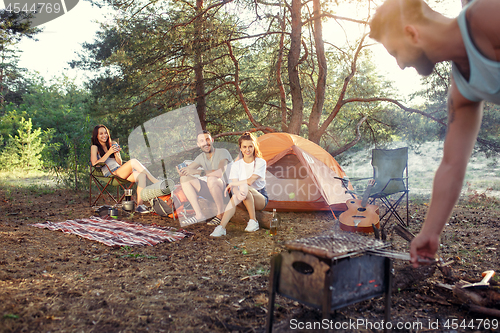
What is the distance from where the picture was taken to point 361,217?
432 cm

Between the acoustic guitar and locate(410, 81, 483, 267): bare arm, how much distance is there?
10.7 feet

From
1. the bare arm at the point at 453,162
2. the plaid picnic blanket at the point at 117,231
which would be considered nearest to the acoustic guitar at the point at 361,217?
the plaid picnic blanket at the point at 117,231

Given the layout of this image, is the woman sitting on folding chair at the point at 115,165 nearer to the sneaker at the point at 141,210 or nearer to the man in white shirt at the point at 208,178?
the sneaker at the point at 141,210

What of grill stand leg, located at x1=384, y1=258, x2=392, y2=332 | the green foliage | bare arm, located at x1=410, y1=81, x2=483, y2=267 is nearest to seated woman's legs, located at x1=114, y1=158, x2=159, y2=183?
grill stand leg, located at x1=384, y1=258, x2=392, y2=332

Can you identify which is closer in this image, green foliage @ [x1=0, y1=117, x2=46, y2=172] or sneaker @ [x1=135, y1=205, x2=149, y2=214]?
sneaker @ [x1=135, y1=205, x2=149, y2=214]

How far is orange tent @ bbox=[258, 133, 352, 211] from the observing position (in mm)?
5441

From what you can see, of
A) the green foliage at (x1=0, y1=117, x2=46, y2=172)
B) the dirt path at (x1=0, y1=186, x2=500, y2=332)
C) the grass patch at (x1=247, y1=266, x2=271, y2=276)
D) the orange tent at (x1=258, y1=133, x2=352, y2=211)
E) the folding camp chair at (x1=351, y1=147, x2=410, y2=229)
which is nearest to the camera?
the dirt path at (x1=0, y1=186, x2=500, y2=332)

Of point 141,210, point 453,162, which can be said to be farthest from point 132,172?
point 453,162

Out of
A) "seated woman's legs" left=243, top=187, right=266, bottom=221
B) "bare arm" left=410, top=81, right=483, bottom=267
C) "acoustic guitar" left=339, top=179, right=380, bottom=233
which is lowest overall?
"acoustic guitar" left=339, top=179, right=380, bottom=233

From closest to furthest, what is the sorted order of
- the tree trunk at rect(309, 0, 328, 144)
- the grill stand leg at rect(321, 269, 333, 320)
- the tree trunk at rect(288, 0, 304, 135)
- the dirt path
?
the grill stand leg at rect(321, 269, 333, 320) → the dirt path → the tree trunk at rect(288, 0, 304, 135) → the tree trunk at rect(309, 0, 328, 144)

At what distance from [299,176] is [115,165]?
319 cm

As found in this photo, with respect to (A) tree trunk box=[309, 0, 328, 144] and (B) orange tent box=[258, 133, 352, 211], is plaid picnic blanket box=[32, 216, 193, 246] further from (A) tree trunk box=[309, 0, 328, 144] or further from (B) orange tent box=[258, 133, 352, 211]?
(A) tree trunk box=[309, 0, 328, 144]

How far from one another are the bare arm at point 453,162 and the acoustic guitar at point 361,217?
3253mm

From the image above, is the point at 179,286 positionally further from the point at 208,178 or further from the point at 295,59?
the point at 295,59
